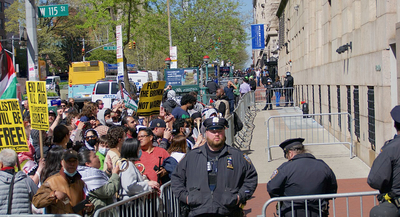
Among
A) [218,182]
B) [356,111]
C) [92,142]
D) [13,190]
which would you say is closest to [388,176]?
[218,182]

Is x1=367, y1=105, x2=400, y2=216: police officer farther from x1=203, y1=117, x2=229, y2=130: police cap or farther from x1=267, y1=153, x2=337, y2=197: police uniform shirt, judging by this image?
x1=203, y1=117, x2=229, y2=130: police cap

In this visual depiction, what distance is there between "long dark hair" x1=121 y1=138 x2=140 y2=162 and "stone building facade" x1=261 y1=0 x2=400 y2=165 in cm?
548

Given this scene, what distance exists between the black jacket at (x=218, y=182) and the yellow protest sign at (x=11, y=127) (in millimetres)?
2836

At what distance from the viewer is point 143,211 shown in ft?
18.0

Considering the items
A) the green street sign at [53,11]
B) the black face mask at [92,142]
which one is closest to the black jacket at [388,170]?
the black face mask at [92,142]

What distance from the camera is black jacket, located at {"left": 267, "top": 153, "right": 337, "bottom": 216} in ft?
17.1

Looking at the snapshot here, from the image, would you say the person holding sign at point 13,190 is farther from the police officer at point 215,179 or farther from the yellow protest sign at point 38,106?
the yellow protest sign at point 38,106

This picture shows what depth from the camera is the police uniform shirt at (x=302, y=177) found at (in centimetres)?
520

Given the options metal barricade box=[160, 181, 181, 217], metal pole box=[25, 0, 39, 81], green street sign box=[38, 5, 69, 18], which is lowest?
metal barricade box=[160, 181, 181, 217]

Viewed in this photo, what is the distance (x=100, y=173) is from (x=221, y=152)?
145cm

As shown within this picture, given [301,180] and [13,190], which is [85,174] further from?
[301,180]

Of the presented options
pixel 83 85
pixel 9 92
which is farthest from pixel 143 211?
pixel 83 85

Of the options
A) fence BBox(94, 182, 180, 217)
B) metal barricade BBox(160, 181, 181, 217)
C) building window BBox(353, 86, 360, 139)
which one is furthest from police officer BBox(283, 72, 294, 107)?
fence BBox(94, 182, 180, 217)

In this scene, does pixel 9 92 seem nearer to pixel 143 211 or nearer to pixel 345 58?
pixel 143 211
